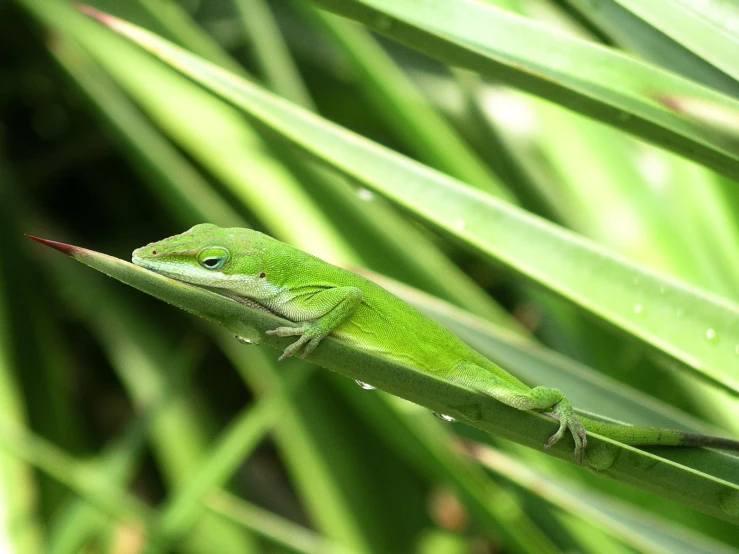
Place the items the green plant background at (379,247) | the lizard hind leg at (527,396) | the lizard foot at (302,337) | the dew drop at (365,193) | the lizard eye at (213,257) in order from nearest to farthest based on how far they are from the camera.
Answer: the lizard foot at (302,337) → the green plant background at (379,247) → the lizard hind leg at (527,396) → the dew drop at (365,193) → the lizard eye at (213,257)

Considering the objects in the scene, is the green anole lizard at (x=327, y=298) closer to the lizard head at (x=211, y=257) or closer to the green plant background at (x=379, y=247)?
the lizard head at (x=211, y=257)

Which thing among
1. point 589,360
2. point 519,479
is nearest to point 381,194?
point 519,479

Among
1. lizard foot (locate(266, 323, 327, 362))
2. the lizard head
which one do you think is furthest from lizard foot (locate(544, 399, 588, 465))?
the lizard head

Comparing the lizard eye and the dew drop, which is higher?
the dew drop

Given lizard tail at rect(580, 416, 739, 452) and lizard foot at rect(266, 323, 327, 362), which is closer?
lizard foot at rect(266, 323, 327, 362)

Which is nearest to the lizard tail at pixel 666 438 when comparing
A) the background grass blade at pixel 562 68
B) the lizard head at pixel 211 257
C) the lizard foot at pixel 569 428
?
the lizard foot at pixel 569 428

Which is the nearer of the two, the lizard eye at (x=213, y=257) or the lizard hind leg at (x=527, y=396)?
the lizard hind leg at (x=527, y=396)

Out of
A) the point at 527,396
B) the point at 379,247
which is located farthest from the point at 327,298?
the point at 379,247

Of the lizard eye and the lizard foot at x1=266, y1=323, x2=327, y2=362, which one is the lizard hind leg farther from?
the lizard eye
